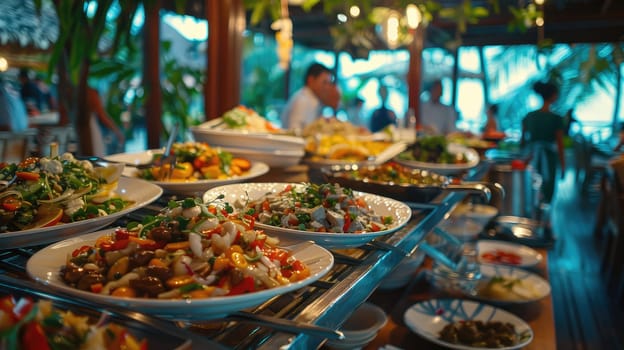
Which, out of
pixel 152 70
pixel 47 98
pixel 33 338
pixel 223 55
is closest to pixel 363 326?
pixel 33 338

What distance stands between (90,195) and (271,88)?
14.8m

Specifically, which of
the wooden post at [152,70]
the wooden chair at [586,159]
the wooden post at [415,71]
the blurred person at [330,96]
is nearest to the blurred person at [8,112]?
the wooden post at [152,70]

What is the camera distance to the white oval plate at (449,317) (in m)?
1.97

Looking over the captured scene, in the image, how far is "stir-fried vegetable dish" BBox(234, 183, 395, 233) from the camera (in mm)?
1074

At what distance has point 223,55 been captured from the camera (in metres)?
3.99

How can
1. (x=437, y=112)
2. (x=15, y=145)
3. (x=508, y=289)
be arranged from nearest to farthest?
(x=508, y=289)
(x=15, y=145)
(x=437, y=112)

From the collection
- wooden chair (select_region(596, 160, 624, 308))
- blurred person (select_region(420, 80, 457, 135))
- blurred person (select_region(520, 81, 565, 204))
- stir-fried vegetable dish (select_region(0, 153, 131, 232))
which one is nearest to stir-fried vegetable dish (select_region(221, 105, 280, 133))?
stir-fried vegetable dish (select_region(0, 153, 131, 232))

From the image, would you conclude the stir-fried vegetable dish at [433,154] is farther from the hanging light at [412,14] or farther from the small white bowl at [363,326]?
the hanging light at [412,14]

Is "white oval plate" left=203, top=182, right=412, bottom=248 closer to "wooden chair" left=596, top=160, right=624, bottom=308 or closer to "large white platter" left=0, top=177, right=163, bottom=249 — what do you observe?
"large white platter" left=0, top=177, right=163, bottom=249

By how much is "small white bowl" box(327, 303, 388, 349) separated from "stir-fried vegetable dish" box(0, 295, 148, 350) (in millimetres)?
981

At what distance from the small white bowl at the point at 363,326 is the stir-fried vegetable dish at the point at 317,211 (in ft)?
1.43

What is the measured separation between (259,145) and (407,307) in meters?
1.01

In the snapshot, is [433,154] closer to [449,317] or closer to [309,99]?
[449,317]

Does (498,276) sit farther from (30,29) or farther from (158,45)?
(30,29)
